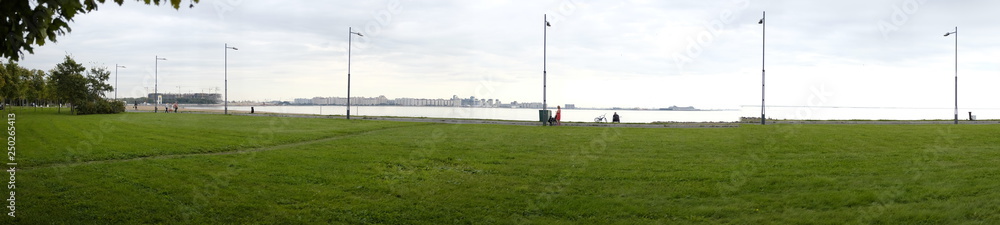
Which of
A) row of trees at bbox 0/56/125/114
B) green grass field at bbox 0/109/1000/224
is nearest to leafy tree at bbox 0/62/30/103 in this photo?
row of trees at bbox 0/56/125/114

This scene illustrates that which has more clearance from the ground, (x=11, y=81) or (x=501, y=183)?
(x=11, y=81)

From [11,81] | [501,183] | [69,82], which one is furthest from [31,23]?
[69,82]

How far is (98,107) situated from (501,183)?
6282 cm

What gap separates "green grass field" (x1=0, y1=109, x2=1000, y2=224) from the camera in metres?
9.14

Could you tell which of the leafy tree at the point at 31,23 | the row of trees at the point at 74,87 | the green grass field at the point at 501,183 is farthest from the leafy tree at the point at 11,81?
the leafy tree at the point at 31,23

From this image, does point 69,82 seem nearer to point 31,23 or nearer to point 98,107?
point 98,107

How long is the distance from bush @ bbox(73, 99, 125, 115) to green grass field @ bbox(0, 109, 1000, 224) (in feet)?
152

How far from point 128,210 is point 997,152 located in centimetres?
2327

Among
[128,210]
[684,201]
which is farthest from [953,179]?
[128,210]

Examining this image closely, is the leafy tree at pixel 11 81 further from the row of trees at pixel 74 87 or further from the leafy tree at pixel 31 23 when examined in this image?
the leafy tree at pixel 31 23

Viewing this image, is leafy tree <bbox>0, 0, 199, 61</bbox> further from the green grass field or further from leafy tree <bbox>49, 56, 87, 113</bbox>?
leafy tree <bbox>49, 56, 87, 113</bbox>

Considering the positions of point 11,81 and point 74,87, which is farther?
point 74,87

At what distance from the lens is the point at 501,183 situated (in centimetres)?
1227

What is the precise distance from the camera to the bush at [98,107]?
57.0 meters
